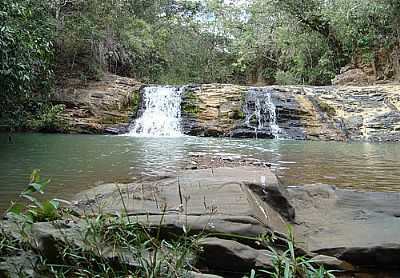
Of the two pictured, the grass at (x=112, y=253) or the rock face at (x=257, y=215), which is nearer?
the grass at (x=112, y=253)

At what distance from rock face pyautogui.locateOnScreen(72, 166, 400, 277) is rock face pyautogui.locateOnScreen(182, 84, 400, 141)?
1005 cm

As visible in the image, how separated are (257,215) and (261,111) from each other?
39.7ft

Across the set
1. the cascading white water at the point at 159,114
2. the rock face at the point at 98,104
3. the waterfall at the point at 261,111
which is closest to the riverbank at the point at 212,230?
the waterfall at the point at 261,111

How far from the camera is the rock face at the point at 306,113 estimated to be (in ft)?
44.9

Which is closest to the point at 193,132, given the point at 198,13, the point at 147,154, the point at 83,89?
the point at 83,89

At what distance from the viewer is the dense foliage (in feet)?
32.6

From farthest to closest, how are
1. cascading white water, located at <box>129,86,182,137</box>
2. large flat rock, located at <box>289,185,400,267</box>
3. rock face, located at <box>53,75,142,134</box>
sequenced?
1. rock face, located at <box>53,75,142,134</box>
2. cascading white water, located at <box>129,86,182,137</box>
3. large flat rock, located at <box>289,185,400,267</box>

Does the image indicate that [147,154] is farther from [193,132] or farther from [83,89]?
[83,89]

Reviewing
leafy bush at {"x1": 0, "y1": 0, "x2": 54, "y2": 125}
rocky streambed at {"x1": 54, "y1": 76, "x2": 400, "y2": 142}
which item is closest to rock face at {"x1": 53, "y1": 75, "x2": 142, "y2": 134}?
rocky streambed at {"x1": 54, "y1": 76, "x2": 400, "y2": 142}

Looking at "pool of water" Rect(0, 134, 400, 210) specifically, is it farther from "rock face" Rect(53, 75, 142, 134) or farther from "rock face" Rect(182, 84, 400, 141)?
"rock face" Rect(53, 75, 142, 134)

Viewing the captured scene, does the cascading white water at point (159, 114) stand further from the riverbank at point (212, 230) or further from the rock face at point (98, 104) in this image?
the riverbank at point (212, 230)

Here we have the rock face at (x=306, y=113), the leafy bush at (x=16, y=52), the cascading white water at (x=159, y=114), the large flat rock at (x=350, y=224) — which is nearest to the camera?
the large flat rock at (x=350, y=224)

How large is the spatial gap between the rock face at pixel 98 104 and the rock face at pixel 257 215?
38.7 ft

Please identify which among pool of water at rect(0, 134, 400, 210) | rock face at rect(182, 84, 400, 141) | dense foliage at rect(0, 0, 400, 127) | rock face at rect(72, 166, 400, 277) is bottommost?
pool of water at rect(0, 134, 400, 210)
